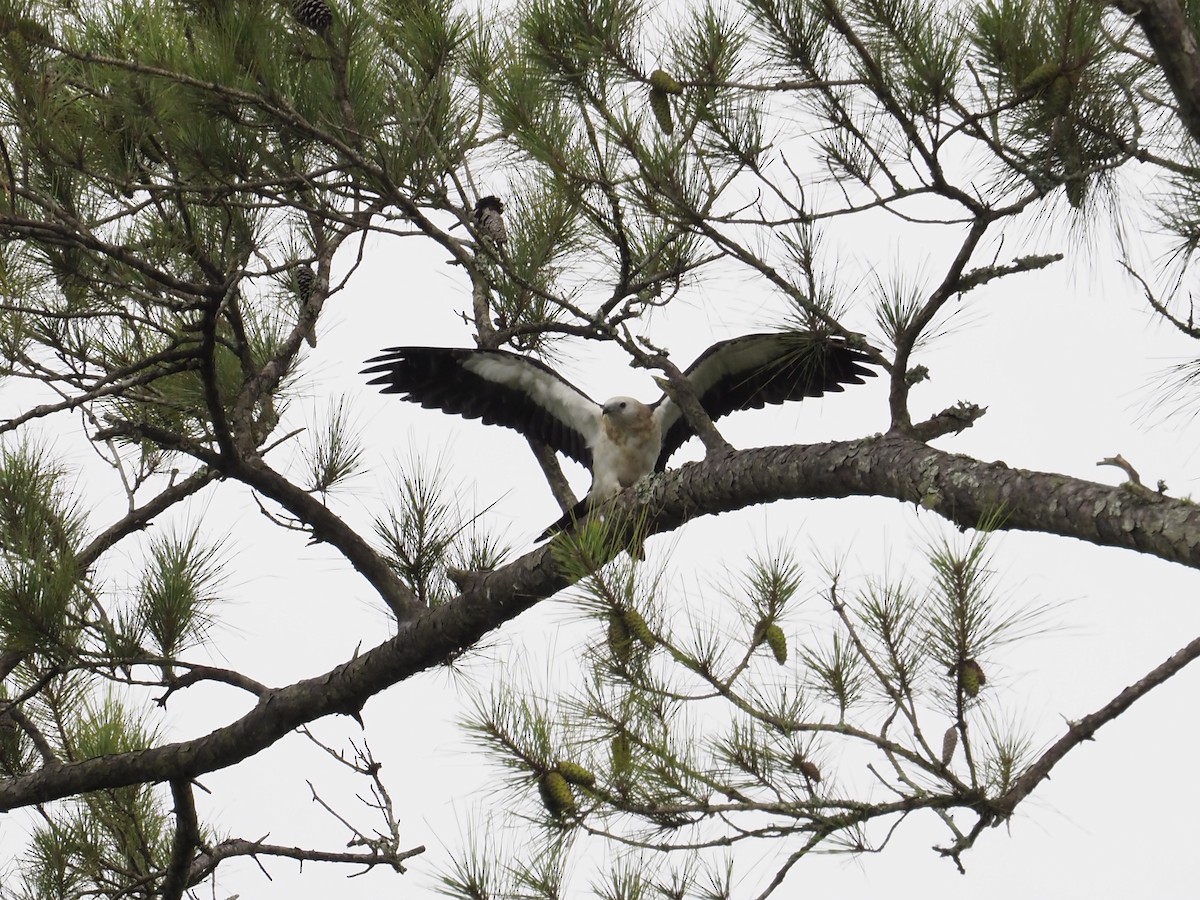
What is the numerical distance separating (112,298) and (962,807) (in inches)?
77.2

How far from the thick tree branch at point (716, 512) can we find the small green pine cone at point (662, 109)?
506 mm

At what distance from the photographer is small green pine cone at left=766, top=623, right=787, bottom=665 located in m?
1.66

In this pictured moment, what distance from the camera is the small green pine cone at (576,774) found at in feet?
5.40

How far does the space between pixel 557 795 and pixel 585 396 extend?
1766 millimetres

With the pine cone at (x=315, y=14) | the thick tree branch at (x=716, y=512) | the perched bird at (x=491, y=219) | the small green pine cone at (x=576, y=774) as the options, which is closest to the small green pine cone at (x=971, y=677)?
the thick tree branch at (x=716, y=512)

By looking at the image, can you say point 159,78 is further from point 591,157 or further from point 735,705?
point 735,705

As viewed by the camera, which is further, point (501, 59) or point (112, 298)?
point (112, 298)

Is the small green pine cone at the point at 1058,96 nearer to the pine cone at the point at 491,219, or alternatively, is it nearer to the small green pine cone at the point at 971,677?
the small green pine cone at the point at 971,677

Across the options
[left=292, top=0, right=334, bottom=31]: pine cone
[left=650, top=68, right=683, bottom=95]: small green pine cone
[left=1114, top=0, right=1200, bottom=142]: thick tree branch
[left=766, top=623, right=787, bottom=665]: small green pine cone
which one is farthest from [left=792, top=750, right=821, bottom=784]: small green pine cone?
[left=292, top=0, right=334, bottom=31]: pine cone

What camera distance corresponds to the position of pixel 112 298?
2633 millimetres

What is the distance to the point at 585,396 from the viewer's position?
130 inches

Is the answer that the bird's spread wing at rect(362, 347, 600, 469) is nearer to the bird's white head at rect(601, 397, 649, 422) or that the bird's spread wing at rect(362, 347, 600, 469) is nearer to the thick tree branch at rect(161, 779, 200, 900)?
the bird's white head at rect(601, 397, 649, 422)

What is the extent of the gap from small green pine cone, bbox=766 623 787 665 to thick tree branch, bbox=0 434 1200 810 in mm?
247

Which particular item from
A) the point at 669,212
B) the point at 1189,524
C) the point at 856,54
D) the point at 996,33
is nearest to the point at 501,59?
the point at 669,212
